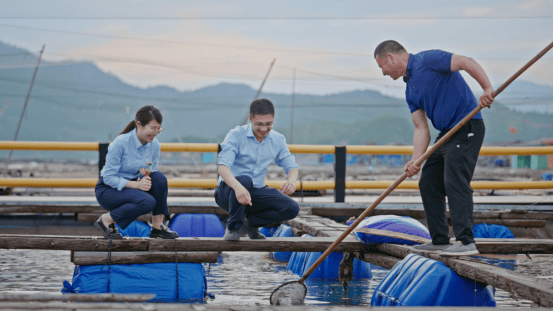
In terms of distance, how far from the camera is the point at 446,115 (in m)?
4.15

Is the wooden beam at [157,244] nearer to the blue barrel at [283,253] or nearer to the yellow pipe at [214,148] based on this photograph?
the blue barrel at [283,253]

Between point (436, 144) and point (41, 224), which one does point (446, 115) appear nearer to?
point (436, 144)

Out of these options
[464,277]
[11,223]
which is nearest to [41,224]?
[11,223]

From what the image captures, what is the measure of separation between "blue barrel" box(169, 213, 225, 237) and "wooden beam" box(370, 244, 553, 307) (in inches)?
139

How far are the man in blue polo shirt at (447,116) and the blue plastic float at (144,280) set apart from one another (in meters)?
1.85

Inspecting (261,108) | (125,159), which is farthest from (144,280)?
(261,108)

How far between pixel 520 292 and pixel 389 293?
3.75ft

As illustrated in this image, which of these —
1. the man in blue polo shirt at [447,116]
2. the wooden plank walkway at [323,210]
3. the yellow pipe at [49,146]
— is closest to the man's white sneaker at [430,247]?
the man in blue polo shirt at [447,116]

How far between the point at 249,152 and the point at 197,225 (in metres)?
3.16

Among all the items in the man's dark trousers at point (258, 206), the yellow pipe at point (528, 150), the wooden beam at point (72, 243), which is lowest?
the wooden beam at point (72, 243)

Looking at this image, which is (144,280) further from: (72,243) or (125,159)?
(125,159)

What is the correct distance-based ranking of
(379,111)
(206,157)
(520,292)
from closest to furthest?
(520,292) → (206,157) → (379,111)

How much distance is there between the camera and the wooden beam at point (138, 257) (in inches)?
181

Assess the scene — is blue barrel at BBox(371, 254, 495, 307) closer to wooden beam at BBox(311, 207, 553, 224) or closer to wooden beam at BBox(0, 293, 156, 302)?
wooden beam at BBox(0, 293, 156, 302)
